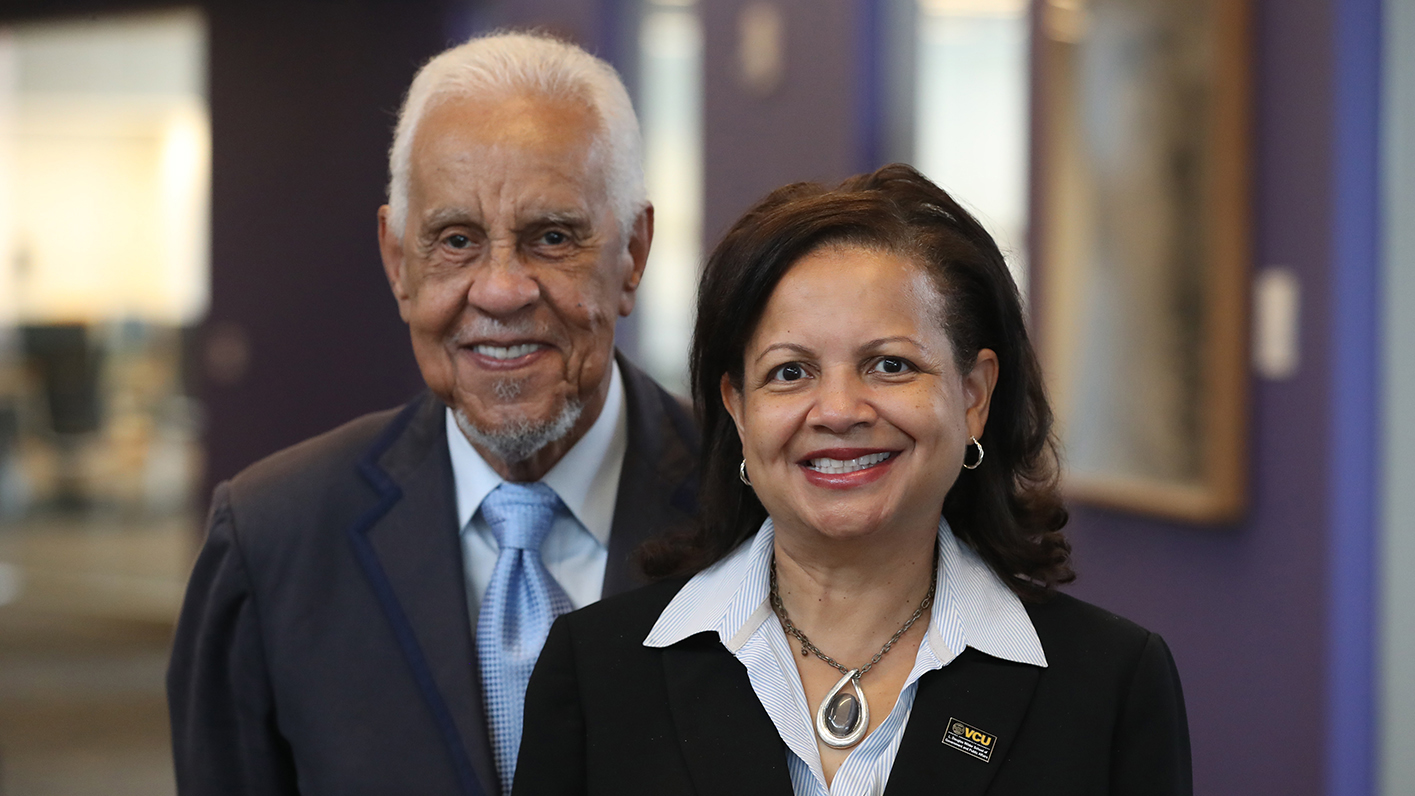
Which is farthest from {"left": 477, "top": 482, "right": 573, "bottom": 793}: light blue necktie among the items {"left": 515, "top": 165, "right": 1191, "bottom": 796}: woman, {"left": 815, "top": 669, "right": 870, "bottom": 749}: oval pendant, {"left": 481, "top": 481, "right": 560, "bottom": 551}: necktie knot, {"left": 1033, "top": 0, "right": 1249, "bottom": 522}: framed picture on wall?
{"left": 1033, "top": 0, "right": 1249, "bottom": 522}: framed picture on wall

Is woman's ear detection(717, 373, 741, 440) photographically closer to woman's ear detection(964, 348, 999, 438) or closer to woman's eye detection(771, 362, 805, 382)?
woman's eye detection(771, 362, 805, 382)

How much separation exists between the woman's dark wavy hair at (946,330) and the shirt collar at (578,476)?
208mm

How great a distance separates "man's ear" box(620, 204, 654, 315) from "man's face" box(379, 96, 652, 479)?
0.30 ft

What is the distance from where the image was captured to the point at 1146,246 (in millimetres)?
3709

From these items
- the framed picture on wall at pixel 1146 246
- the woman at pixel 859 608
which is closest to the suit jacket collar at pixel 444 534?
the woman at pixel 859 608

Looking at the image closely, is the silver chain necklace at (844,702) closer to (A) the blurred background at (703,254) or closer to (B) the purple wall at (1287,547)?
(A) the blurred background at (703,254)

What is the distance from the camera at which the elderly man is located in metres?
1.75

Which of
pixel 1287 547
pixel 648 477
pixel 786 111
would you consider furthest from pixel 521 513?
pixel 786 111

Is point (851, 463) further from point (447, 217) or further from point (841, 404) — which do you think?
point (447, 217)

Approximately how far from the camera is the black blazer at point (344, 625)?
5.68 feet

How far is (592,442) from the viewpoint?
75.1 inches

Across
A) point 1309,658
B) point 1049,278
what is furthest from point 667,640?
point 1049,278

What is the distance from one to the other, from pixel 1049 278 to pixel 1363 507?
1310 mm

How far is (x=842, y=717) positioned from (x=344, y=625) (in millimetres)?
678
